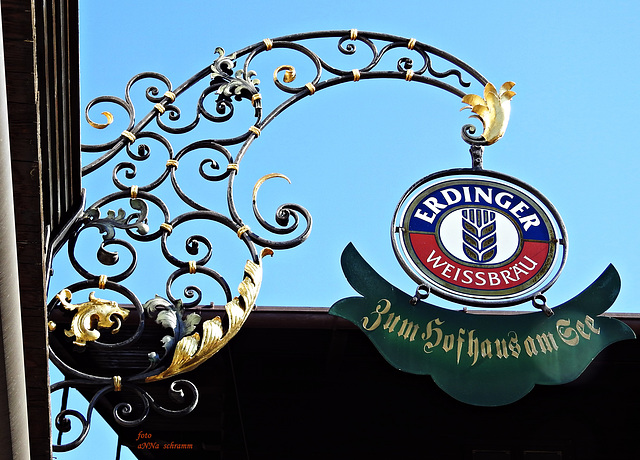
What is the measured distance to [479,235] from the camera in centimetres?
646

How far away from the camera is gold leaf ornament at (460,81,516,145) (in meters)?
6.96

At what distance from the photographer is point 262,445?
9758 millimetres

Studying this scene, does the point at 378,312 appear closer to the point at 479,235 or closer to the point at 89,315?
the point at 479,235

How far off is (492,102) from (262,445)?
431 cm

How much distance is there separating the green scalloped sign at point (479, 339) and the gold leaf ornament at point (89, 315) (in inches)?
53.5

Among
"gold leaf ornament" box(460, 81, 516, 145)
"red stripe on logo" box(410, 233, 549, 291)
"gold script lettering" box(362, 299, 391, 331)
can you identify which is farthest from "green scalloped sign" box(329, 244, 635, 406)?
"gold leaf ornament" box(460, 81, 516, 145)

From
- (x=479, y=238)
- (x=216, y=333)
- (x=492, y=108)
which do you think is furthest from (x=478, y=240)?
(x=216, y=333)

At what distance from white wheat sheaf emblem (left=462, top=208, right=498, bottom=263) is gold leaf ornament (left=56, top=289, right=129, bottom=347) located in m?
2.15

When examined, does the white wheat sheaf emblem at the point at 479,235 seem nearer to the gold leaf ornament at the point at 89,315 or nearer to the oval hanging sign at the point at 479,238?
the oval hanging sign at the point at 479,238

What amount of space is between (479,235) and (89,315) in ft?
7.96

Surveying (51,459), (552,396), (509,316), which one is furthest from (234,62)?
(552,396)

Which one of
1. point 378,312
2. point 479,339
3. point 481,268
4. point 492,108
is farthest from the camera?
point 492,108

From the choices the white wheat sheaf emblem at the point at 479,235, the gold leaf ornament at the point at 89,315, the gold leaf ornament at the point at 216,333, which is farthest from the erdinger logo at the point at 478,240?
the gold leaf ornament at the point at 89,315

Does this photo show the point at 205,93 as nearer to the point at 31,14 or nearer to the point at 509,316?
the point at 509,316
